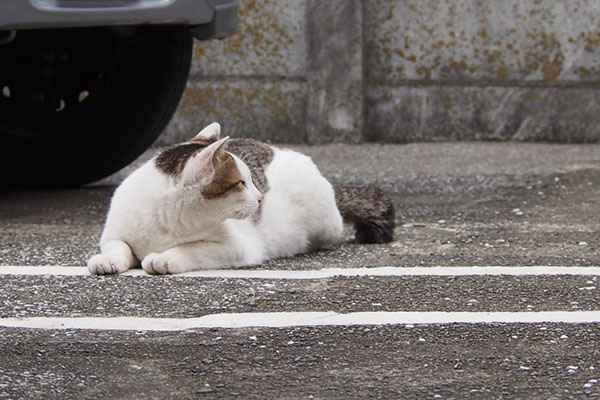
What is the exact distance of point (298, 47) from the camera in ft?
25.0

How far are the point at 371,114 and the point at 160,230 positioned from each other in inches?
Result: 157

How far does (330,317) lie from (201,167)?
959 millimetres

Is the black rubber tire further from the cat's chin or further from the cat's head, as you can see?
the cat's chin

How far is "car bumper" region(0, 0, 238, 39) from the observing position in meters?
4.32

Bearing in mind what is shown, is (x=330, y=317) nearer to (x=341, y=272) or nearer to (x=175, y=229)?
(x=341, y=272)

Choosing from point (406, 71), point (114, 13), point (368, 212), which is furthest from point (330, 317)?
point (406, 71)

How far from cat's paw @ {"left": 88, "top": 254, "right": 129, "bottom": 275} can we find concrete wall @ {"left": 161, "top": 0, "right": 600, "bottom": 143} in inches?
150

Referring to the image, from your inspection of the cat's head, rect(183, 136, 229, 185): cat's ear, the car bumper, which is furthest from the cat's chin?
the car bumper

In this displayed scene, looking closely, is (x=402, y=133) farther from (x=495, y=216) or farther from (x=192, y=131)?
(x=495, y=216)

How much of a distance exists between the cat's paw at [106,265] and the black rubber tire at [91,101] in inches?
73.9

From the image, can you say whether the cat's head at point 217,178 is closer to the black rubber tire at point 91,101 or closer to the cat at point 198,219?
the cat at point 198,219

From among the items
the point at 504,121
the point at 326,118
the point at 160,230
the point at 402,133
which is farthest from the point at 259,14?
the point at 160,230

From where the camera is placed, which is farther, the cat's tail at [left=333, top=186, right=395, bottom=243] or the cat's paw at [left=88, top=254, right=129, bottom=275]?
the cat's tail at [left=333, top=186, right=395, bottom=243]

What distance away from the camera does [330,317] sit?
10.5ft
